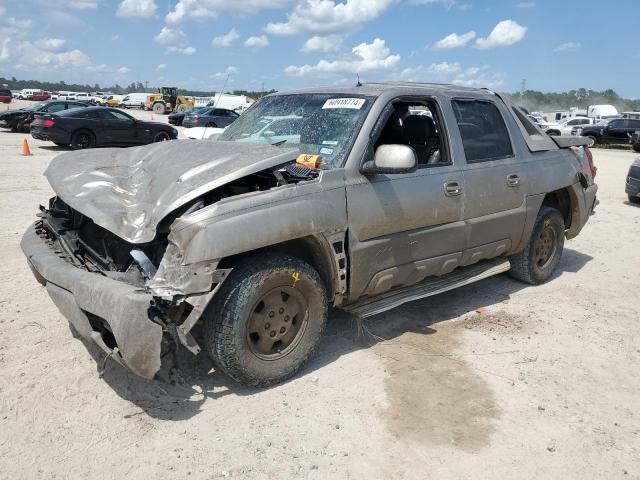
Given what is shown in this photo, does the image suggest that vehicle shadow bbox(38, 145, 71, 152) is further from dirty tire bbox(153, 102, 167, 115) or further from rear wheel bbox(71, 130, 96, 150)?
dirty tire bbox(153, 102, 167, 115)

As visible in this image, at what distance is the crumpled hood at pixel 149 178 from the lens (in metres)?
3.11

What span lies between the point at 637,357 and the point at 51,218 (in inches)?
184

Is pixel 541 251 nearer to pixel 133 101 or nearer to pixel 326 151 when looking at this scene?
pixel 326 151

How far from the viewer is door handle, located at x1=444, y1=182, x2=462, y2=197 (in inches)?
163

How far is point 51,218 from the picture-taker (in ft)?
13.7

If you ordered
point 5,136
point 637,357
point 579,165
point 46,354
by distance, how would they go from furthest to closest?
point 5,136 < point 579,165 < point 637,357 < point 46,354

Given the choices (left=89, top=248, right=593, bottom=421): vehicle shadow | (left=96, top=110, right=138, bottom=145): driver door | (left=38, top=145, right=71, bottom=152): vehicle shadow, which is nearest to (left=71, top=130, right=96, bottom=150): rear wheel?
(left=96, top=110, right=138, bottom=145): driver door

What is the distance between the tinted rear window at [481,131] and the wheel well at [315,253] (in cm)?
168

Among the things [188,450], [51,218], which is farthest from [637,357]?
[51,218]

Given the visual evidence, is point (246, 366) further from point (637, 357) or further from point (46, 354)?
point (637, 357)

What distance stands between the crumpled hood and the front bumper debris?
0.34 meters

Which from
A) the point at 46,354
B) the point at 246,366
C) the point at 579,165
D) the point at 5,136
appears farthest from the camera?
the point at 5,136

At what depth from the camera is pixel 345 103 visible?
398 cm


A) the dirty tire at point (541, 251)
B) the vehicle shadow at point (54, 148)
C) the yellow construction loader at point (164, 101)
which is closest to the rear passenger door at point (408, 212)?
the dirty tire at point (541, 251)
